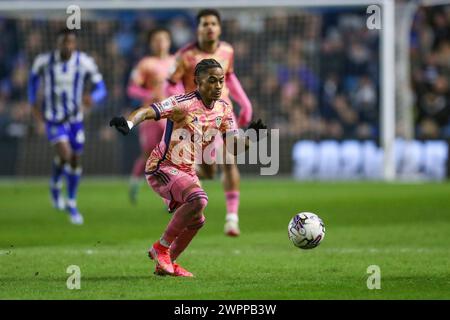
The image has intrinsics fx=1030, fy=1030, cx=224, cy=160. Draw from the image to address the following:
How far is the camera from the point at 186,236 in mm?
8375

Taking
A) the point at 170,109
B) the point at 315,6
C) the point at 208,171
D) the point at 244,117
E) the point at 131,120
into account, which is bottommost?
the point at 208,171

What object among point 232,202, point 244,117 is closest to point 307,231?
point 232,202

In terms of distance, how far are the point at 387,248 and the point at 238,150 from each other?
2.49 meters

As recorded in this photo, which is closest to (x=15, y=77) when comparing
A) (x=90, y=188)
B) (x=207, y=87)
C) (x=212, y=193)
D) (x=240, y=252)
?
(x=90, y=188)

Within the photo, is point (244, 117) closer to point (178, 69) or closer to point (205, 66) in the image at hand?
point (178, 69)

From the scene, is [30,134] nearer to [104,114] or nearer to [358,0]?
[104,114]

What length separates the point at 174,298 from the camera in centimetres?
710

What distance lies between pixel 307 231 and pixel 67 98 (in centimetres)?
672

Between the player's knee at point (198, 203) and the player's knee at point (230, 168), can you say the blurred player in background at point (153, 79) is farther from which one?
the player's knee at point (198, 203)

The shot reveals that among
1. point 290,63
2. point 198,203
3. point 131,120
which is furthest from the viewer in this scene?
point 290,63

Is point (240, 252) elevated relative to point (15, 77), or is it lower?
lower
